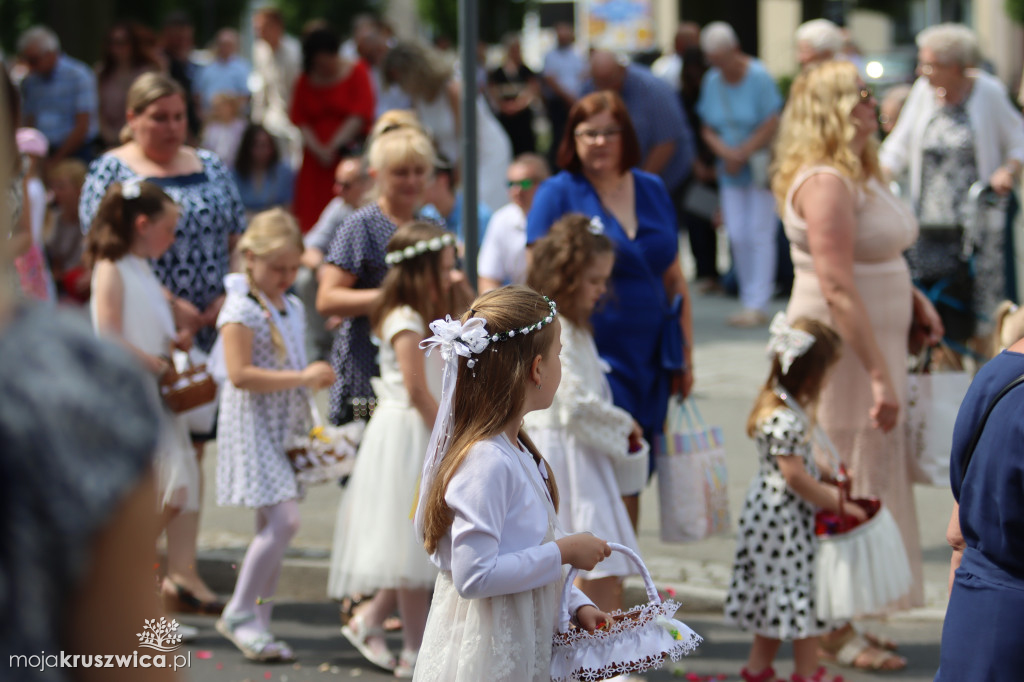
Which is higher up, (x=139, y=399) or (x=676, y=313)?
(x=139, y=399)

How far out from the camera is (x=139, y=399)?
133 cm

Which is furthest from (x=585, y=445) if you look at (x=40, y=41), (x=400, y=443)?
(x=40, y=41)

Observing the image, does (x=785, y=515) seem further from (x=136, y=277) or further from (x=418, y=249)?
(x=136, y=277)

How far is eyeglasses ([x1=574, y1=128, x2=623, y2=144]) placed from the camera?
4.96 meters

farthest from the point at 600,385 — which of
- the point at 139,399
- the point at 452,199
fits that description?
the point at 139,399

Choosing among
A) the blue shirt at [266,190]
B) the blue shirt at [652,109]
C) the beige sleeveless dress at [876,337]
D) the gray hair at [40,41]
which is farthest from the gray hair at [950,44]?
the gray hair at [40,41]

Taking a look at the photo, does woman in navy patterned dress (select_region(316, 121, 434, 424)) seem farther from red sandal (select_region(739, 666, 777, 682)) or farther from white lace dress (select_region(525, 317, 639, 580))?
red sandal (select_region(739, 666, 777, 682))

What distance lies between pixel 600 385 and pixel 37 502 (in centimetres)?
337

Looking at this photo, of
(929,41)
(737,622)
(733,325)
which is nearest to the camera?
(737,622)

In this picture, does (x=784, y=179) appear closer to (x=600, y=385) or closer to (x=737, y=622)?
(x=600, y=385)

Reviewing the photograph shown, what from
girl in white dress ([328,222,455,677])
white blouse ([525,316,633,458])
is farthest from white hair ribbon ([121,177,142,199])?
white blouse ([525,316,633,458])

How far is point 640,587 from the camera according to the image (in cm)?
554

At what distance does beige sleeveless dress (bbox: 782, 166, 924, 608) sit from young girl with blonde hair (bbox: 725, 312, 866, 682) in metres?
0.29

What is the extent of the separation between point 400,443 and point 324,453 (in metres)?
0.43
